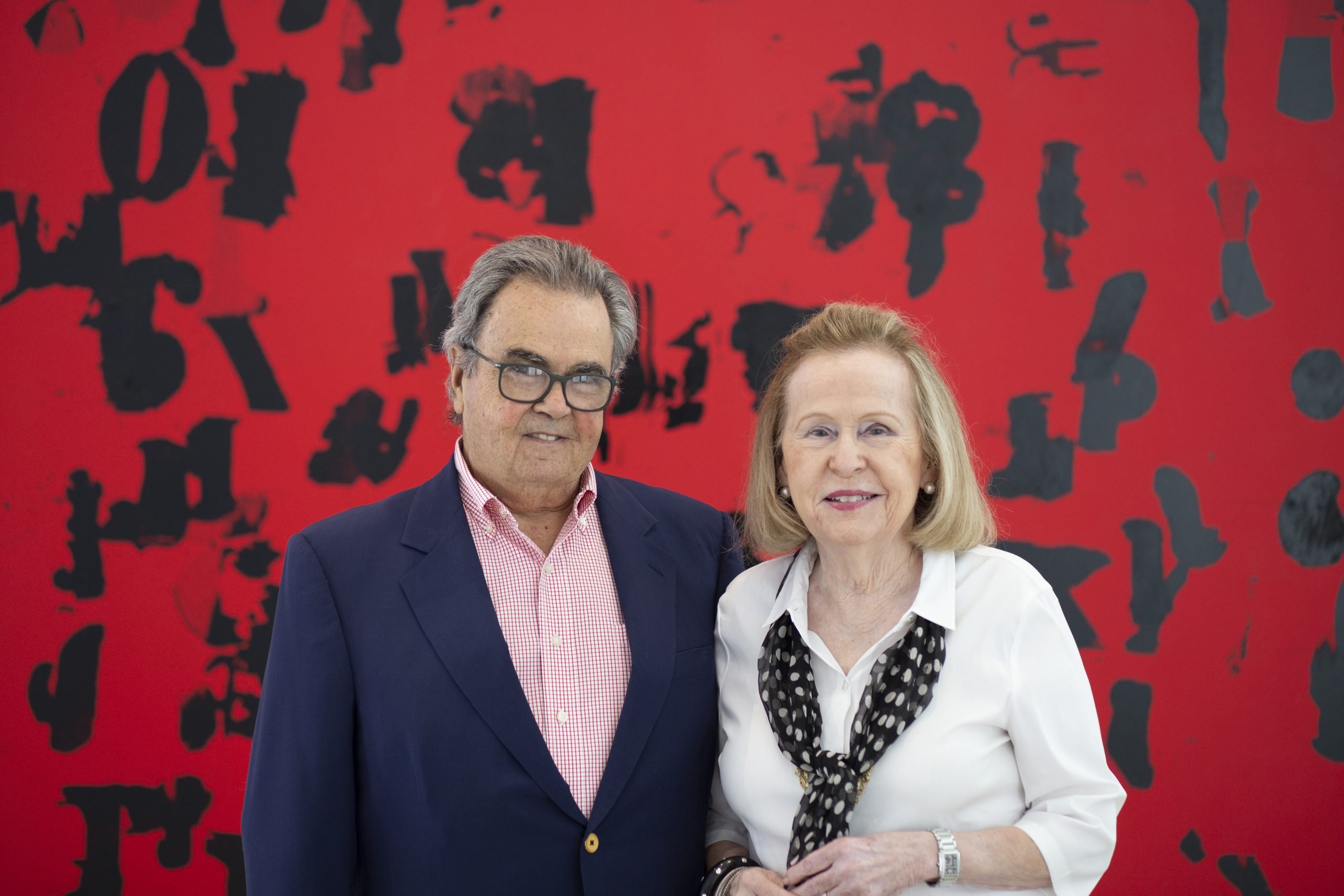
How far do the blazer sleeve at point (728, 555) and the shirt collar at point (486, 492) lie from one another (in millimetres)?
309

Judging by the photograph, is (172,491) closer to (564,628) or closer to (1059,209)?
(564,628)

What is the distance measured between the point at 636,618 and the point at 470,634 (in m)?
0.31

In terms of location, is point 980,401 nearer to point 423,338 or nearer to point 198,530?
point 423,338

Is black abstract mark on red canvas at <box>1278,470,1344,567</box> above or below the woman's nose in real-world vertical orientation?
below

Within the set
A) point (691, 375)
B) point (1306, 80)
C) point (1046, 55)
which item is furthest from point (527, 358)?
point (1306, 80)

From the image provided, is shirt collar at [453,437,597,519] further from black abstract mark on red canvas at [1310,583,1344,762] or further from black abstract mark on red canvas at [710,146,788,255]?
black abstract mark on red canvas at [1310,583,1344,762]

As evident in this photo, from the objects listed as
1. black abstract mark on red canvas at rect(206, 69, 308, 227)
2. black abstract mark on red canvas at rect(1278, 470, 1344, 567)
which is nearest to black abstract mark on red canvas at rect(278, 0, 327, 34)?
black abstract mark on red canvas at rect(206, 69, 308, 227)

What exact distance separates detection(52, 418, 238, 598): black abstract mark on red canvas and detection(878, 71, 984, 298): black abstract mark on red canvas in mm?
1956

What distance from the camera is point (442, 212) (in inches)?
99.2

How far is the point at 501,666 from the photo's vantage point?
5.17ft

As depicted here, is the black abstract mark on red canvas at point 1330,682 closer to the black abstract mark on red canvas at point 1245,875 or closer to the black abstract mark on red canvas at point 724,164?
the black abstract mark on red canvas at point 1245,875

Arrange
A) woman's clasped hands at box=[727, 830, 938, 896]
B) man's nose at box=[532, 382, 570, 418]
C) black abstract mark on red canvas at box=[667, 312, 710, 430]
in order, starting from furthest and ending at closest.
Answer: black abstract mark on red canvas at box=[667, 312, 710, 430], man's nose at box=[532, 382, 570, 418], woman's clasped hands at box=[727, 830, 938, 896]

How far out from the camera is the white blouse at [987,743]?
4.70 feet

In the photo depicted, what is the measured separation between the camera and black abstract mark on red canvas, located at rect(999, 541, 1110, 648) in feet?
8.42
